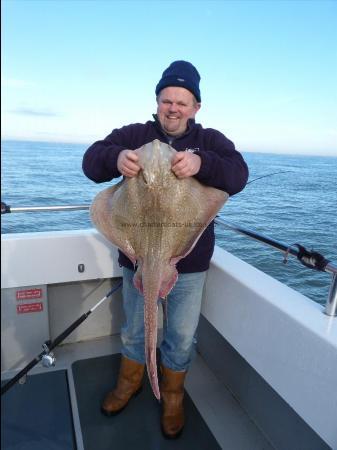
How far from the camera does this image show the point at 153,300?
2.02 metres

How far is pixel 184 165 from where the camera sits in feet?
6.17

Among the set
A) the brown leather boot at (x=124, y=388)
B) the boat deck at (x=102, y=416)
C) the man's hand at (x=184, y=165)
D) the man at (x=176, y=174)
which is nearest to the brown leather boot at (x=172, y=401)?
the man at (x=176, y=174)

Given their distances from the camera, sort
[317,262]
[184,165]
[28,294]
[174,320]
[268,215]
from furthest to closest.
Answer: [268,215] → [28,294] → [174,320] → [317,262] → [184,165]

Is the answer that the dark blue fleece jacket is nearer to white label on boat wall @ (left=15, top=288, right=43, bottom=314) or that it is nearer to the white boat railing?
the white boat railing

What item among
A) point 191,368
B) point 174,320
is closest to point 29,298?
point 174,320

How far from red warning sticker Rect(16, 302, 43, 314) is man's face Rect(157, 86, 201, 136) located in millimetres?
2323

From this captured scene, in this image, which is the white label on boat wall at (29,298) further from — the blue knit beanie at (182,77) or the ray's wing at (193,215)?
the blue knit beanie at (182,77)

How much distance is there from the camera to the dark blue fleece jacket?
2.11m

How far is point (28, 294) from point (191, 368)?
1.93 meters

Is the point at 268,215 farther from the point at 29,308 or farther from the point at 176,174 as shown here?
the point at 176,174

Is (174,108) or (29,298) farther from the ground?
(174,108)

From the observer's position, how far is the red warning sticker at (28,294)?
3.52 m

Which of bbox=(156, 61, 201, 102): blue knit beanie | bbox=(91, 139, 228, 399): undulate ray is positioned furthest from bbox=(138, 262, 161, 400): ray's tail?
bbox=(156, 61, 201, 102): blue knit beanie

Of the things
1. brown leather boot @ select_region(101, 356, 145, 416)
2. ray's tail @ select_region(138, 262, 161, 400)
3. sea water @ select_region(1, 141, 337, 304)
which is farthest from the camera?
sea water @ select_region(1, 141, 337, 304)
